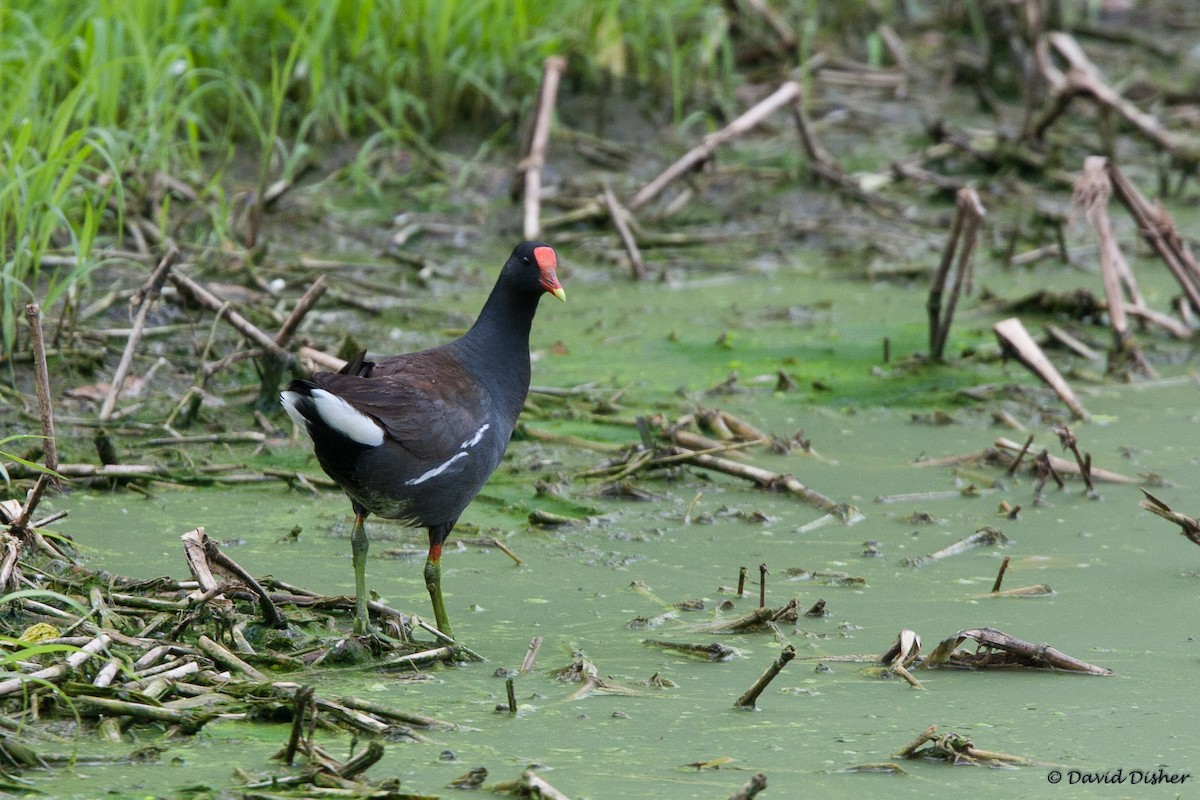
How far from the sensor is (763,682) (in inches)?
107

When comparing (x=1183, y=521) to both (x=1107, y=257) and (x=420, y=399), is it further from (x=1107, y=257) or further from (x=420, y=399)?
(x=1107, y=257)

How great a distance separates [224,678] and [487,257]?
164 inches

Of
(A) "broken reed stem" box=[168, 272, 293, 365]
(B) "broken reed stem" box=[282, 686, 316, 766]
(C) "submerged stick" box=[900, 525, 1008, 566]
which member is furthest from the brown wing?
(C) "submerged stick" box=[900, 525, 1008, 566]

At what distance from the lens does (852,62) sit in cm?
909

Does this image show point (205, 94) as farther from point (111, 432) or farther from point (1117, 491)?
point (1117, 491)

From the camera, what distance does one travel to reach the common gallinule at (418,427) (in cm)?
308

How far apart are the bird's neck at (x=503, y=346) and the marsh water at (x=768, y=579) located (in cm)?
45

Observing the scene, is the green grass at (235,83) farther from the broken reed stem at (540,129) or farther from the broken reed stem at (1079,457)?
the broken reed stem at (1079,457)

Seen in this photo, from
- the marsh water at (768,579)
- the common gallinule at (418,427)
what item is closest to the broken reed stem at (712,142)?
the marsh water at (768,579)

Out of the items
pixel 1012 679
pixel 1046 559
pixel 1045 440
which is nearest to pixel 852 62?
pixel 1045 440

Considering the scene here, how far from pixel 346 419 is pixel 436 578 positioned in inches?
18.4

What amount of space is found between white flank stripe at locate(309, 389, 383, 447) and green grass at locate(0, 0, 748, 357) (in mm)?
1693

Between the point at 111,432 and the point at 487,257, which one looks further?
the point at 487,257

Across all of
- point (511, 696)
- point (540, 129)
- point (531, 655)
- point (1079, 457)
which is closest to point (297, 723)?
point (511, 696)
